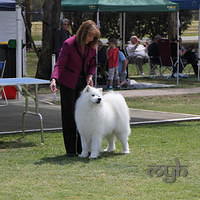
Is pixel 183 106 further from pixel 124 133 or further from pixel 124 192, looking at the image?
pixel 124 192

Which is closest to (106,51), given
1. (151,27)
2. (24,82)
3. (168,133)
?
(168,133)

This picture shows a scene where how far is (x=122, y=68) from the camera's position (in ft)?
60.9

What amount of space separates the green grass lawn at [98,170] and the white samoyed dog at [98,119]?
0.24 m

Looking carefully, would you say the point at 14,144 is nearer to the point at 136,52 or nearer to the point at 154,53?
the point at 154,53

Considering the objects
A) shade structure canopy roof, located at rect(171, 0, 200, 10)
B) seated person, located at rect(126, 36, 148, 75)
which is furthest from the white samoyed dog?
seated person, located at rect(126, 36, 148, 75)

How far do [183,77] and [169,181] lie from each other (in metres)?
15.5

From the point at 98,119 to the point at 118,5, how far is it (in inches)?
398

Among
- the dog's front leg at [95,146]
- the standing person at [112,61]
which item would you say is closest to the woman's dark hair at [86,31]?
the dog's front leg at [95,146]

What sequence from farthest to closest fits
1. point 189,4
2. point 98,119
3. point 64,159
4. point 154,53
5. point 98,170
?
point 154,53 < point 189,4 < point 64,159 < point 98,119 < point 98,170

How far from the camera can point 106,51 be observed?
60.4 ft

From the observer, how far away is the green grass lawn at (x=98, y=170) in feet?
19.8

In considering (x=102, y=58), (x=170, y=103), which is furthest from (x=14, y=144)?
(x=102, y=58)

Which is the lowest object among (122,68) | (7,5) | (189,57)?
(122,68)

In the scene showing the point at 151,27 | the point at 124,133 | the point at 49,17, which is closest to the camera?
the point at 124,133
